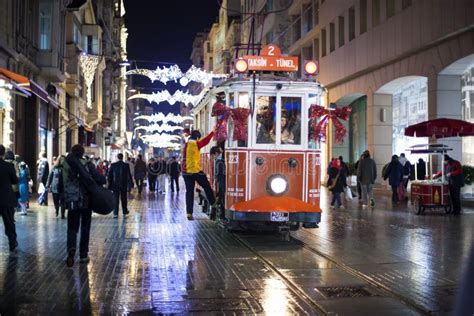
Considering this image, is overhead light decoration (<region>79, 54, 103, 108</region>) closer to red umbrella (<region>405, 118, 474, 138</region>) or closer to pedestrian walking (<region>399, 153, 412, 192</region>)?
pedestrian walking (<region>399, 153, 412, 192</region>)

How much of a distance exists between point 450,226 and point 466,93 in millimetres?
9099

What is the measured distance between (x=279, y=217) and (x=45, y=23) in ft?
61.6

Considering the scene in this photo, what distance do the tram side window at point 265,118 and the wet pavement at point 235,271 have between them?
2.02 meters

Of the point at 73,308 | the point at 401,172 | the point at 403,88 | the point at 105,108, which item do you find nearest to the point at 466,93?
the point at 401,172

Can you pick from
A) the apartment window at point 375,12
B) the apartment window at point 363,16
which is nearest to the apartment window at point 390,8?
the apartment window at point 375,12

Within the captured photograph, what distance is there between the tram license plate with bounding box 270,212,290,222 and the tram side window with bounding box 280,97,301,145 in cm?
141

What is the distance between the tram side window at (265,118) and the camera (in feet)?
37.4

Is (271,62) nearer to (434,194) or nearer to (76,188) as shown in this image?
(76,188)

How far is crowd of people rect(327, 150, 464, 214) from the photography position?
16.7m

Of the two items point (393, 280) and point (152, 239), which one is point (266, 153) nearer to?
point (152, 239)

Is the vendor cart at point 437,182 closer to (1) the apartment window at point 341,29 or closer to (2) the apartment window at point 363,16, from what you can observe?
(2) the apartment window at point 363,16

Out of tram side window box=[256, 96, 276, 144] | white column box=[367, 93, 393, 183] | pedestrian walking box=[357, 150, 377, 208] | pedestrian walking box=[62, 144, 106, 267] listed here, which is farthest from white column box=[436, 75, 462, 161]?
pedestrian walking box=[62, 144, 106, 267]

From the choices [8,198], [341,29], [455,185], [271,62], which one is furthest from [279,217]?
[341,29]

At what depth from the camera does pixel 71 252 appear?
8703 millimetres
